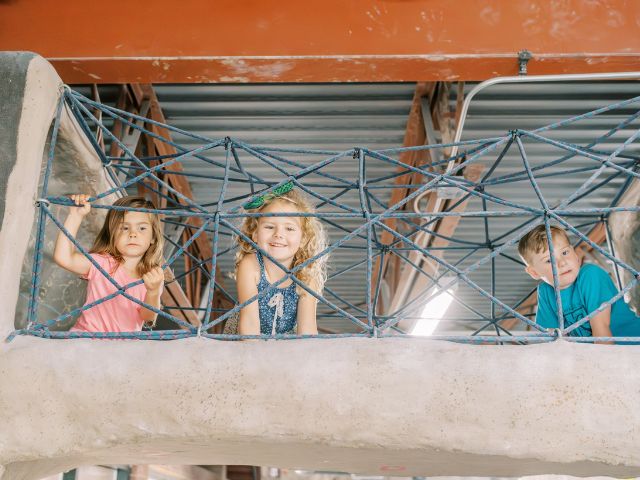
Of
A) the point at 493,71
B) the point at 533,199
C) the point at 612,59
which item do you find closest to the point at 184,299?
the point at 533,199

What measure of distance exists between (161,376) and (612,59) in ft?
10.9

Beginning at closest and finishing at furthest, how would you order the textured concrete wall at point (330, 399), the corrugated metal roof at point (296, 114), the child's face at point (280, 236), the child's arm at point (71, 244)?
the textured concrete wall at point (330, 399)
the child's arm at point (71, 244)
the child's face at point (280, 236)
the corrugated metal roof at point (296, 114)

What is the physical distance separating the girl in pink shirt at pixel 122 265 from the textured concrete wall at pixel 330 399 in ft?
2.57

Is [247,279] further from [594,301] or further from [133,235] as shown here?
[594,301]

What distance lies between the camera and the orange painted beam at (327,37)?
398 centimetres

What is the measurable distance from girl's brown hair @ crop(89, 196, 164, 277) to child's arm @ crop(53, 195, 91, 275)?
240mm

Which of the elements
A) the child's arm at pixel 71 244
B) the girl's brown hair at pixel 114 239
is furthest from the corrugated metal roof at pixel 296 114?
the child's arm at pixel 71 244

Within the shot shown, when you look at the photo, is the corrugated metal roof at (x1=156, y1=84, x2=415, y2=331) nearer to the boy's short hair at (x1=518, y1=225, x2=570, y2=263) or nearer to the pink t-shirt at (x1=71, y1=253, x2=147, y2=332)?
the boy's short hair at (x1=518, y1=225, x2=570, y2=263)

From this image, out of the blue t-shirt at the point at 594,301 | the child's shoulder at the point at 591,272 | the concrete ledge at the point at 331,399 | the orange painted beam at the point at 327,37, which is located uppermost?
the orange painted beam at the point at 327,37

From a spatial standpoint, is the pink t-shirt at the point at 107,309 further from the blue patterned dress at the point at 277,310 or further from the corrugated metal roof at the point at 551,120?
the corrugated metal roof at the point at 551,120

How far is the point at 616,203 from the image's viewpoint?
156 inches

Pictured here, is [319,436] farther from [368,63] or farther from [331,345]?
[368,63]

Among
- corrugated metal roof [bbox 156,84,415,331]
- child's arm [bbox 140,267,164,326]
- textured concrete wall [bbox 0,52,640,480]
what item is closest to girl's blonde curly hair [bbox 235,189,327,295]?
child's arm [bbox 140,267,164,326]

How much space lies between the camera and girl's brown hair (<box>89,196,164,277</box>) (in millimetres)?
3273
